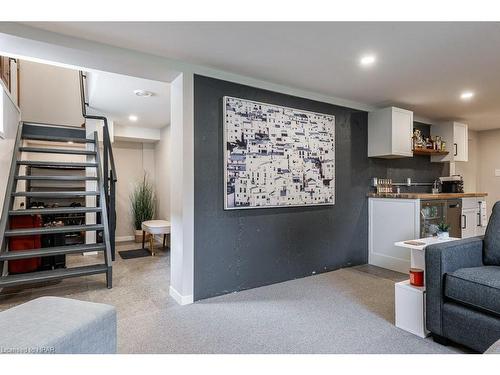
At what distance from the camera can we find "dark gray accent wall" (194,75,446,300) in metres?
2.82

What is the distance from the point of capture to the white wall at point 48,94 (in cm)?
508

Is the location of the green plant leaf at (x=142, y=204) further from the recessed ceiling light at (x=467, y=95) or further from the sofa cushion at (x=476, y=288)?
the recessed ceiling light at (x=467, y=95)

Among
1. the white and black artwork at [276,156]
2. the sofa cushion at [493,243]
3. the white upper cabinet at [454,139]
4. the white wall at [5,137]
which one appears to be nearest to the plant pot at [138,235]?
the white wall at [5,137]

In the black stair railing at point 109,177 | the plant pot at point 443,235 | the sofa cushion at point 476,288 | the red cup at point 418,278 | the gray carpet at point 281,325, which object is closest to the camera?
the sofa cushion at point 476,288

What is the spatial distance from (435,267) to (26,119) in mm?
6138

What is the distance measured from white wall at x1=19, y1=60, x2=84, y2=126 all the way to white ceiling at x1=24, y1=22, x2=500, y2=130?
3.76 meters

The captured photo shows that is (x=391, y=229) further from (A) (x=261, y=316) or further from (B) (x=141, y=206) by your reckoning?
(B) (x=141, y=206)

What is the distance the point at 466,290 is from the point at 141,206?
522 cm

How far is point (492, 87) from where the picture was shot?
11.0 ft

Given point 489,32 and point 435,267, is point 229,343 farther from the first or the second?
point 489,32

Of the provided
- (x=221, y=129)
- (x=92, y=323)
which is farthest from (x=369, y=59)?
(x=92, y=323)

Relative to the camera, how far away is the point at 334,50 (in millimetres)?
2432

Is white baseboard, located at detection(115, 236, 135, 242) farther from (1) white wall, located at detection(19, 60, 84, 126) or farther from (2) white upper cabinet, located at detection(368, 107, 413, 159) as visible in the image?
(2) white upper cabinet, located at detection(368, 107, 413, 159)

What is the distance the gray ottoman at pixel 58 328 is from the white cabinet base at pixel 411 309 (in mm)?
1979
